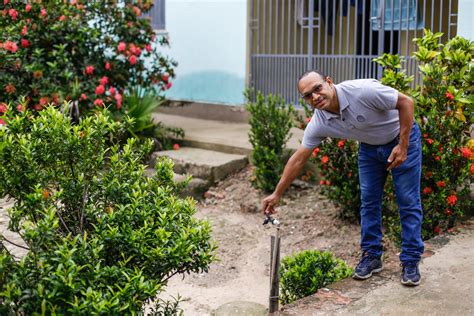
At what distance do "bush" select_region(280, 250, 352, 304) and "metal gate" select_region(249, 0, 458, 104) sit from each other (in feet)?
14.4

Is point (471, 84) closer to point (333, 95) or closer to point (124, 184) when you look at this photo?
point (333, 95)

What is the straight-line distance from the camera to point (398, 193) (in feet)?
15.4

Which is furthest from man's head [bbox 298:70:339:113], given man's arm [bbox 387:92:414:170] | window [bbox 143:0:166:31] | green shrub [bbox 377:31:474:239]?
window [bbox 143:0:166:31]

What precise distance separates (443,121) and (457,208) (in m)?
0.77

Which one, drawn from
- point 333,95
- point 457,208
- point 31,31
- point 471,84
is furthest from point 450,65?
point 31,31

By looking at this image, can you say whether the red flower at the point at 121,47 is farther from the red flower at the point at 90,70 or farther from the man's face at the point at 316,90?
the man's face at the point at 316,90

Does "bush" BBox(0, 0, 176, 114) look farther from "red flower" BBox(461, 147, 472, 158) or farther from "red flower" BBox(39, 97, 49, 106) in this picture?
"red flower" BBox(461, 147, 472, 158)

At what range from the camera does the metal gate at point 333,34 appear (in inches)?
343

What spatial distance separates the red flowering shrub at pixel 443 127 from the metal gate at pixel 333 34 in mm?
2485

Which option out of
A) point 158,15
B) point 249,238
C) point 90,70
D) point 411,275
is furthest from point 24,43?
point 411,275

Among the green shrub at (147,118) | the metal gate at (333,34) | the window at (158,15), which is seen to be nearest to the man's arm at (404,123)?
the metal gate at (333,34)

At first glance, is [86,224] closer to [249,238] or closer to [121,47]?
[249,238]

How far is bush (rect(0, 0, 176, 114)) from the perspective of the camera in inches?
331

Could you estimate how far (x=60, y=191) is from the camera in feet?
11.6
